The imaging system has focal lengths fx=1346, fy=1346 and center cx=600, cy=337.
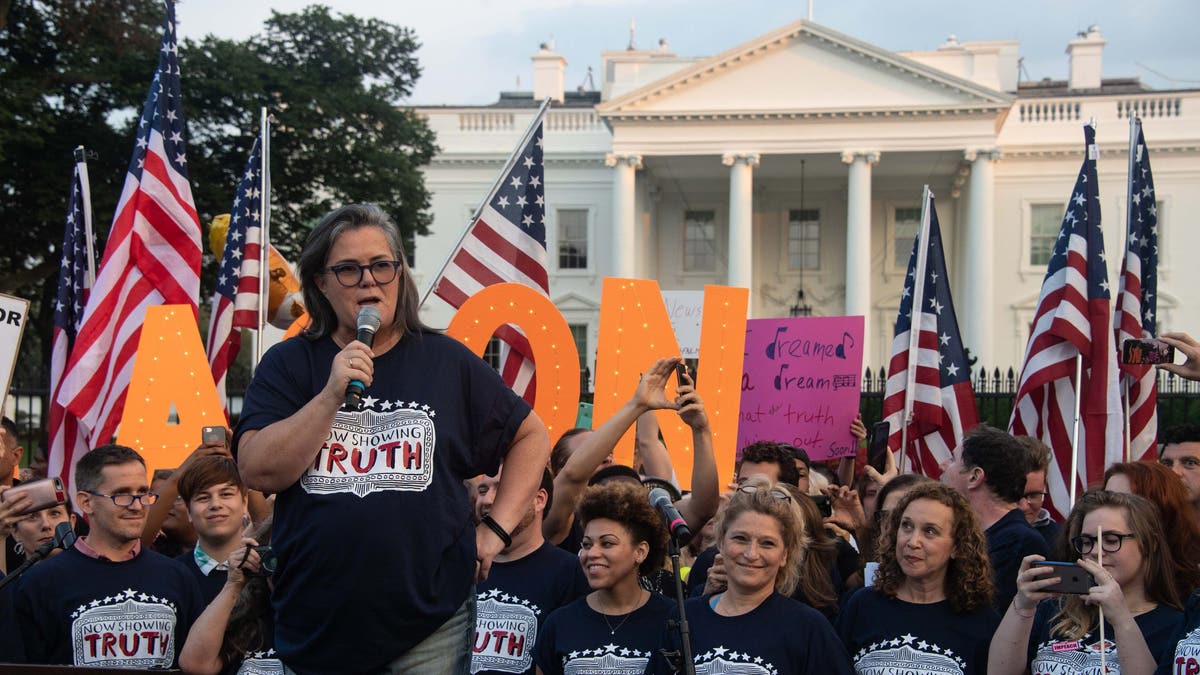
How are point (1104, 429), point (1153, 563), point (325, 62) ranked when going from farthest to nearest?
point (325, 62), point (1104, 429), point (1153, 563)

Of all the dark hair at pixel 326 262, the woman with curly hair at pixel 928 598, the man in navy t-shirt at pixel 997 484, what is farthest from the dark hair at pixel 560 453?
the dark hair at pixel 326 262

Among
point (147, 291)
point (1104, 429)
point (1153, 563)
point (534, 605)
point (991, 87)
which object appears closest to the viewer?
point (1153, 563)

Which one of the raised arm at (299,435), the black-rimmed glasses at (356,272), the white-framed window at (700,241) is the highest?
the white-framed window at (700,241)

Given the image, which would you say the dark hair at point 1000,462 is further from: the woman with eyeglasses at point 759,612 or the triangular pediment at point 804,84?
the triangular pediment at point 804,84

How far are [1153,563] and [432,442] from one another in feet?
8.70

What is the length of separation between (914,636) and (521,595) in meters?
1.47

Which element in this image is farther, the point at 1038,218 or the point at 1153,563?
the point at 1038,218

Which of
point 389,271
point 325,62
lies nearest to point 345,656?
point 389,271

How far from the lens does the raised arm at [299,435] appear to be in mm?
3029

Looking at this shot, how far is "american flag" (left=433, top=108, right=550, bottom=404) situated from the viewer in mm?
9109

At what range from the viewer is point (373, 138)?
33625 mm

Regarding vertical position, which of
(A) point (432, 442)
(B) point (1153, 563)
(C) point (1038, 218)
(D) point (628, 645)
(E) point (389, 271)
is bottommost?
(D) point (628, 645)

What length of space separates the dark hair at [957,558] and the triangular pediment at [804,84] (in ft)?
121

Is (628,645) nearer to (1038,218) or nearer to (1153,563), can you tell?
(1153,563)
